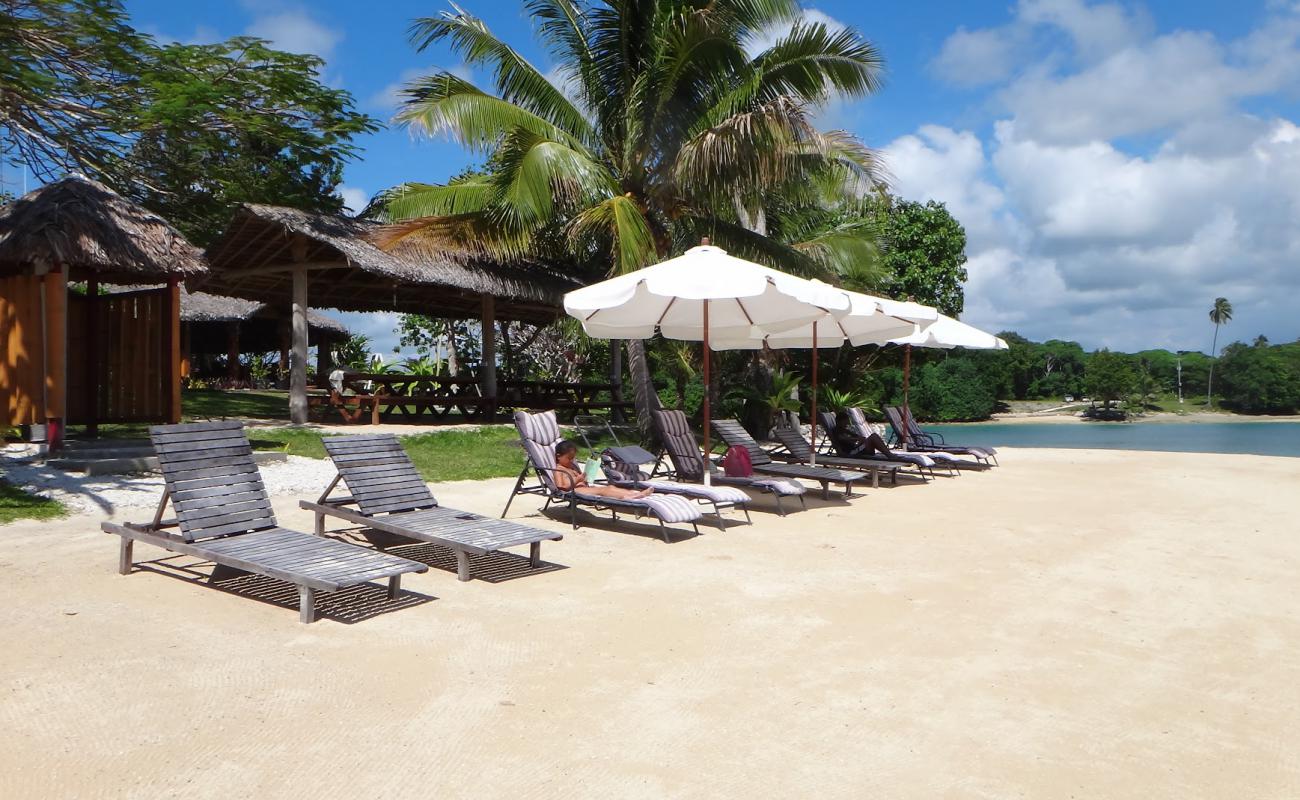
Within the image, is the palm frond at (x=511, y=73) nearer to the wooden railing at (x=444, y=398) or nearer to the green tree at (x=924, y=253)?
the wooden railing at (x=444, y=398)

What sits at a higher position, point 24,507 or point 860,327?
point 860,327

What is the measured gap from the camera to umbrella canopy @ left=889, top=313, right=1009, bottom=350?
1256 cm

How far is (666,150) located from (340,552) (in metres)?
9.55

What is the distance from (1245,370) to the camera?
2244 inches

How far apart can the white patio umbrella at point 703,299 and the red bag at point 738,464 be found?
1.31 ft

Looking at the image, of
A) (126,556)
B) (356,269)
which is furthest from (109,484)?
(356,269)

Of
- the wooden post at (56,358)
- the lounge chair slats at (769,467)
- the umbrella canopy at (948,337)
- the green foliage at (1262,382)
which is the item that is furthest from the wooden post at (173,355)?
the green foliage at (1262,382)

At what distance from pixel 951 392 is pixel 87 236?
36.9m

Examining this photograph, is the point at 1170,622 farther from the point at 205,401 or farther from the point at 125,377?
the point at 205,401

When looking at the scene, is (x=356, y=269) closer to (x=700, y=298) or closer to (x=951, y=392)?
(x=700, y=298)

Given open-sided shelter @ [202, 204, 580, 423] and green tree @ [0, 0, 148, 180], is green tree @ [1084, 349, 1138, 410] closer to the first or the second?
open-sided shelter @ [202, 204, 580, 423]

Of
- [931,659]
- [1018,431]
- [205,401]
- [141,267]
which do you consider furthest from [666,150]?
[1018,431]

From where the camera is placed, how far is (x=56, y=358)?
31.2ft

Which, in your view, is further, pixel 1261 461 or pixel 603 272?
pixel 603 272
